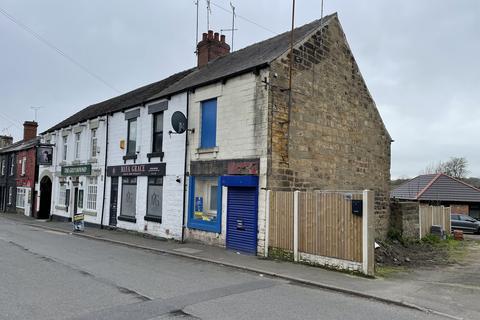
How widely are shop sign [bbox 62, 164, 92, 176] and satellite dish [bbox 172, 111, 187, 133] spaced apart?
9719 mm

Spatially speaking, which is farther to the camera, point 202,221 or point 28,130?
point 28,130

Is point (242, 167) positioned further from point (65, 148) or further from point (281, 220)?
point (65, 148)

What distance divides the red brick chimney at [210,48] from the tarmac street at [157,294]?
12.4m

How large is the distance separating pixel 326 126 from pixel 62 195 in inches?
777

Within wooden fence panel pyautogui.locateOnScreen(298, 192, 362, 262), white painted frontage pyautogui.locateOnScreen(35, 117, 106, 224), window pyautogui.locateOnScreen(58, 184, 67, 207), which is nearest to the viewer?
wooden fence panel pyautogui.locateOnScreen(298, 192, 362, 262)

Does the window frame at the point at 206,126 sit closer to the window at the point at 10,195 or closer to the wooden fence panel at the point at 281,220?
the wooden fence panel at the point at 281,220

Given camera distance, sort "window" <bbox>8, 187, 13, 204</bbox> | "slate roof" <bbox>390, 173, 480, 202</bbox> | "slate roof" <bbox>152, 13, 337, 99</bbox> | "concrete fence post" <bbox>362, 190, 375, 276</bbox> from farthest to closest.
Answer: "window" <bbox>8, 187, 13, 204</bbox>
"slate roof" <bbox>390, 173, 480, 202</bbox>
"slate roof" <bbox>152, 13, 337, 99</bbox>
"concrete fence post" <bbox>362, 190, 375, 276</bbox>

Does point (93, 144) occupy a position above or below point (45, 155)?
above

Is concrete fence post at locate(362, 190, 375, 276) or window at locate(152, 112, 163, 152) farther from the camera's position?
window at locate(152, 112, 163, 152)

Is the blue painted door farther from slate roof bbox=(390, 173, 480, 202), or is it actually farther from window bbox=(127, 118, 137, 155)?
slate roof bbox=(390, 173, 480, 202)

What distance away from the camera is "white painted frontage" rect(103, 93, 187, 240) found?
54.1ft

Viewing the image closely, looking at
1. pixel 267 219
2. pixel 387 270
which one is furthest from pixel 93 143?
pixel 387 270

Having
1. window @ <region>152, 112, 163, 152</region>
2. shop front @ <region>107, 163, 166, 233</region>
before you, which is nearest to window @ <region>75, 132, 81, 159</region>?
shop front @ <region>107, 163, 166, 233</region>

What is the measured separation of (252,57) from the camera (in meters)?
16.2
